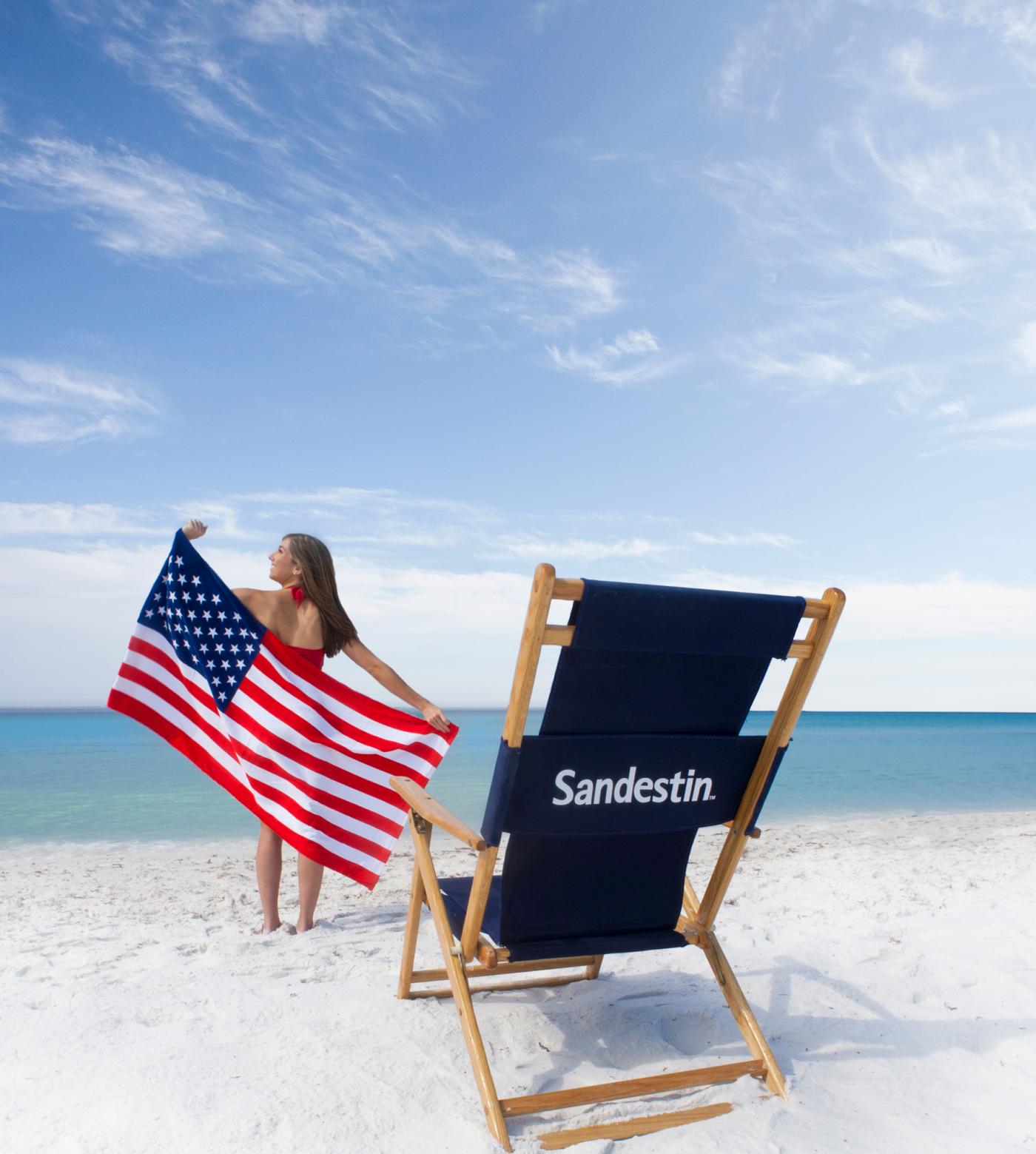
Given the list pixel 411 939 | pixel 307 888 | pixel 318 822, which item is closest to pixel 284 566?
pixel 318 822

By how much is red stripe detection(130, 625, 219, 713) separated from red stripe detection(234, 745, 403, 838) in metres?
0.25

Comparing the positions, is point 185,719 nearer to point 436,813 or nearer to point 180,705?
point 180,705

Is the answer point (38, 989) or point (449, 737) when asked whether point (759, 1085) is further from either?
point (38, 989)

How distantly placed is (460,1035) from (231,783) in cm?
166

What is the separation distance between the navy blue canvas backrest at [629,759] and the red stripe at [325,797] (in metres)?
1.46

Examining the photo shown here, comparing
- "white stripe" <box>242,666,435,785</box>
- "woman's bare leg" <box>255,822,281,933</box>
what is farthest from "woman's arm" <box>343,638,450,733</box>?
"woman's bare leg" <box>255,822,281,933</box>

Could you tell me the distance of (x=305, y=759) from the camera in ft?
12.1

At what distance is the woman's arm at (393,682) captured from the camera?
10.8ft

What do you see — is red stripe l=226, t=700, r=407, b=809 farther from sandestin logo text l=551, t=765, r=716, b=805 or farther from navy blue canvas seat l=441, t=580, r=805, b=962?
sandestin logo text l=551, t=765, r=716, b=805

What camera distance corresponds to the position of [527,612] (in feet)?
6.63

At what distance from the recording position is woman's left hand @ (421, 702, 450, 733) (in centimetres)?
333

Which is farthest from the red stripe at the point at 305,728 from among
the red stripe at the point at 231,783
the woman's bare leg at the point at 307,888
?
the woman's bare leg at the point at 307,888

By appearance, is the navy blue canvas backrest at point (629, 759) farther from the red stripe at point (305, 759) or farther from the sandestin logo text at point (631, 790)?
the red stripe at point (305, 759)

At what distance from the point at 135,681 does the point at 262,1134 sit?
2.20 m
